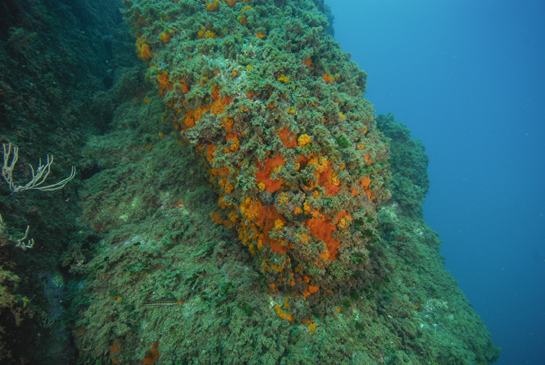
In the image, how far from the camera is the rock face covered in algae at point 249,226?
4.32 m

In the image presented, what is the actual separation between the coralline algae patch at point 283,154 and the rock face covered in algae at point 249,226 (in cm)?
4

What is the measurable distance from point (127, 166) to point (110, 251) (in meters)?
2.72

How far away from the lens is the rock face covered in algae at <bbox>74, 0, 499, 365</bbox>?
4320mm

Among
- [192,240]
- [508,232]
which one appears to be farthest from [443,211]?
[192,240]

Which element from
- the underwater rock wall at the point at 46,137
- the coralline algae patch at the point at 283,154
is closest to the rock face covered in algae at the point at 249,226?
the coralline algae patch at the point at 283,154

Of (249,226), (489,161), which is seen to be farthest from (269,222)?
(489,161)

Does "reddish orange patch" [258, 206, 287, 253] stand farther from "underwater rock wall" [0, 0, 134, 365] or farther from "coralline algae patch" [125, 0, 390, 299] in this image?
"underwater rock wall" [0, 0, 134, 365]

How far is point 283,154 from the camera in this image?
4.77 metres

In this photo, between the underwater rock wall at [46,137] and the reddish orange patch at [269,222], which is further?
the reddish orange patch at [269,222]

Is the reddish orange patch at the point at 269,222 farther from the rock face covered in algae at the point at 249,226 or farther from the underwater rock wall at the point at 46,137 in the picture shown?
the underwater rock wall at the point at 46,137

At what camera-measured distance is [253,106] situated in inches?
195

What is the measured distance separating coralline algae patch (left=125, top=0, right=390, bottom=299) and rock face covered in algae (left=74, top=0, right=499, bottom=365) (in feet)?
0.12

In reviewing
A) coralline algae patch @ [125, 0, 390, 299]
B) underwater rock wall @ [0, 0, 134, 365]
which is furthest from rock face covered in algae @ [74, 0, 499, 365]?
underwater rock wall @ [0, 0, 134, 365]

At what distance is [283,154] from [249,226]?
186cm
